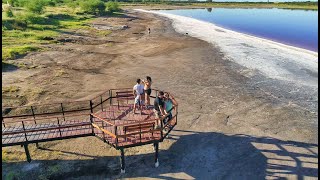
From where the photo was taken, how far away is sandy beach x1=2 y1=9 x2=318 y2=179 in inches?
A: 566

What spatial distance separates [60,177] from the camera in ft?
44.4

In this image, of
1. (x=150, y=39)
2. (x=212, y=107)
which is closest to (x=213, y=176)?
(x=212, y=107)

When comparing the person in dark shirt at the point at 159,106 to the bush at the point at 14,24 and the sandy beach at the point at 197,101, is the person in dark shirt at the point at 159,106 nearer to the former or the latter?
the sandy beach at the point at 197,101

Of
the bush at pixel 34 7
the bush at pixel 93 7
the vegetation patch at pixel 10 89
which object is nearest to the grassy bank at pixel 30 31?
the bush at pixel 34 7

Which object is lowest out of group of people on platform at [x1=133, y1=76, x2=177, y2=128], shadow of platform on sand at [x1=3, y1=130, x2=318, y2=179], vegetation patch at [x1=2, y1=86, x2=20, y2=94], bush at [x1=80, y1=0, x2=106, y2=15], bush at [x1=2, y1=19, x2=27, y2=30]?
shadow of platform on sand at [x1=3, y1=130, x2=318, y2=179]

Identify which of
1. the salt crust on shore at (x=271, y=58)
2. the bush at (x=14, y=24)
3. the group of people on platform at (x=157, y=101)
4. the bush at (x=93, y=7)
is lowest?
the salt crust on shore at (x=271, y=58)

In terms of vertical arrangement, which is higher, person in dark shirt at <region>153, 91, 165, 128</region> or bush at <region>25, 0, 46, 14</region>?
bush at <region>25, 0, 46, 14</region>

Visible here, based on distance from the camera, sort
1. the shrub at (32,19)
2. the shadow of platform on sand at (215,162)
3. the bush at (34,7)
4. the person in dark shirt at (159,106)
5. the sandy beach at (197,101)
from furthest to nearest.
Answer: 1. the bush at (34,7)
2. the shrub at (32,19)
3. the person in dark shirt at (159,106)
4. the sandy beach at (197,101)
5. the shadow of platform on sand at (215,162)

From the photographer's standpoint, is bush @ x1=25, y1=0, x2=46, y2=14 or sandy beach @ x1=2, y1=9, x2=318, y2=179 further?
bush @ x1=25, y1=0, x2=46, y2=14

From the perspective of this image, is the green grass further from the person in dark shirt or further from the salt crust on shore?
the salt crust on shore

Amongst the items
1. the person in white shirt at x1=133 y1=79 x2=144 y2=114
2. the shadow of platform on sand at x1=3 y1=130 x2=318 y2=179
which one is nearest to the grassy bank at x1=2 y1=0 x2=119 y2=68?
the person in white shirt at x1=133 y1=79 x2=144 y2=114

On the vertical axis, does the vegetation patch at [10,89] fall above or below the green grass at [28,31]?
below

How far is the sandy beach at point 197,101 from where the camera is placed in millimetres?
14366

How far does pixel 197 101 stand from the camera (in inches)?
861
